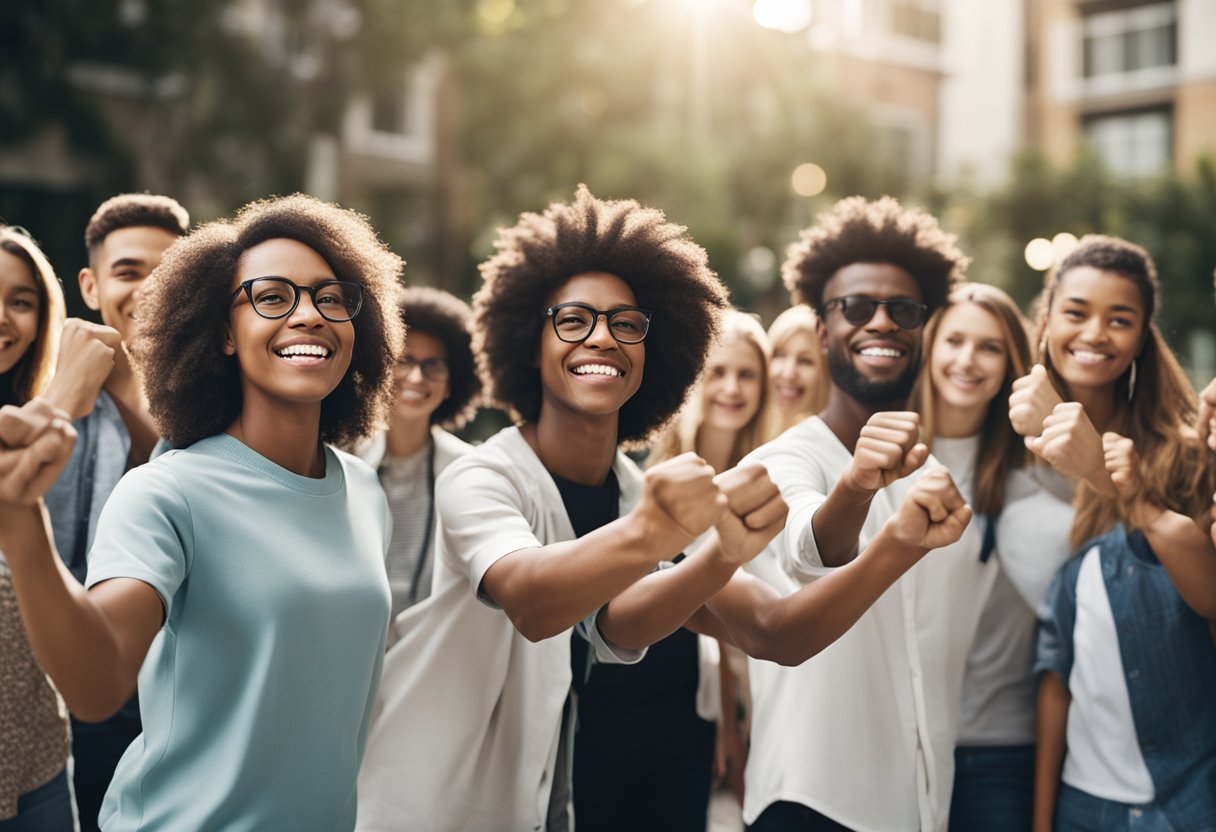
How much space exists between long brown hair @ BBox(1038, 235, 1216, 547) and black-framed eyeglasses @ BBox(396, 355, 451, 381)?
2.18 meters

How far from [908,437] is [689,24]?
17.7 m

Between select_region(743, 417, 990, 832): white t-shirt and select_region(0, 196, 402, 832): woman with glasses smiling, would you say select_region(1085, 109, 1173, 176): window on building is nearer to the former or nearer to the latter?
select_region(743, 417, 990, 832): white t-shirt

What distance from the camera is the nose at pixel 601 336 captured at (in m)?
2.88

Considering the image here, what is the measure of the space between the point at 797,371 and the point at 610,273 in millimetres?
2221

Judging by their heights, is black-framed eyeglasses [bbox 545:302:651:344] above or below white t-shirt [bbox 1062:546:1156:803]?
above

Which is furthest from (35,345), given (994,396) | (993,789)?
(993,789)

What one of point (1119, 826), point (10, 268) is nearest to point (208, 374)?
point (10, 268)

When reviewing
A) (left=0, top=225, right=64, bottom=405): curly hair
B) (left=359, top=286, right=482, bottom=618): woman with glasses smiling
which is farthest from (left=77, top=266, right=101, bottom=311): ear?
(left=359, top=286, right=482, bottom=618): woman with glasses smiling

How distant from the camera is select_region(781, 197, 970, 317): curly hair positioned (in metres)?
3.52

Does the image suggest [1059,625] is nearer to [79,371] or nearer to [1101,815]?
[1101,815]

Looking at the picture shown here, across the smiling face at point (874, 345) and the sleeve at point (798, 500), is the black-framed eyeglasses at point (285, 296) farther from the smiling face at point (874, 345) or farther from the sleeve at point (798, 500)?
the smiling face at point (874, 345)

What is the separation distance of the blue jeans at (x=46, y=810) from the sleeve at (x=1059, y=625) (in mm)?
2752

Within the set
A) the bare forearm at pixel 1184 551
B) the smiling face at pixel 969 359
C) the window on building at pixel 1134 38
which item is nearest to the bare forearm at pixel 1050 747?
the bare forearm at pixel 1184 551

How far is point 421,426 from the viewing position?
→ 438 centimetres
